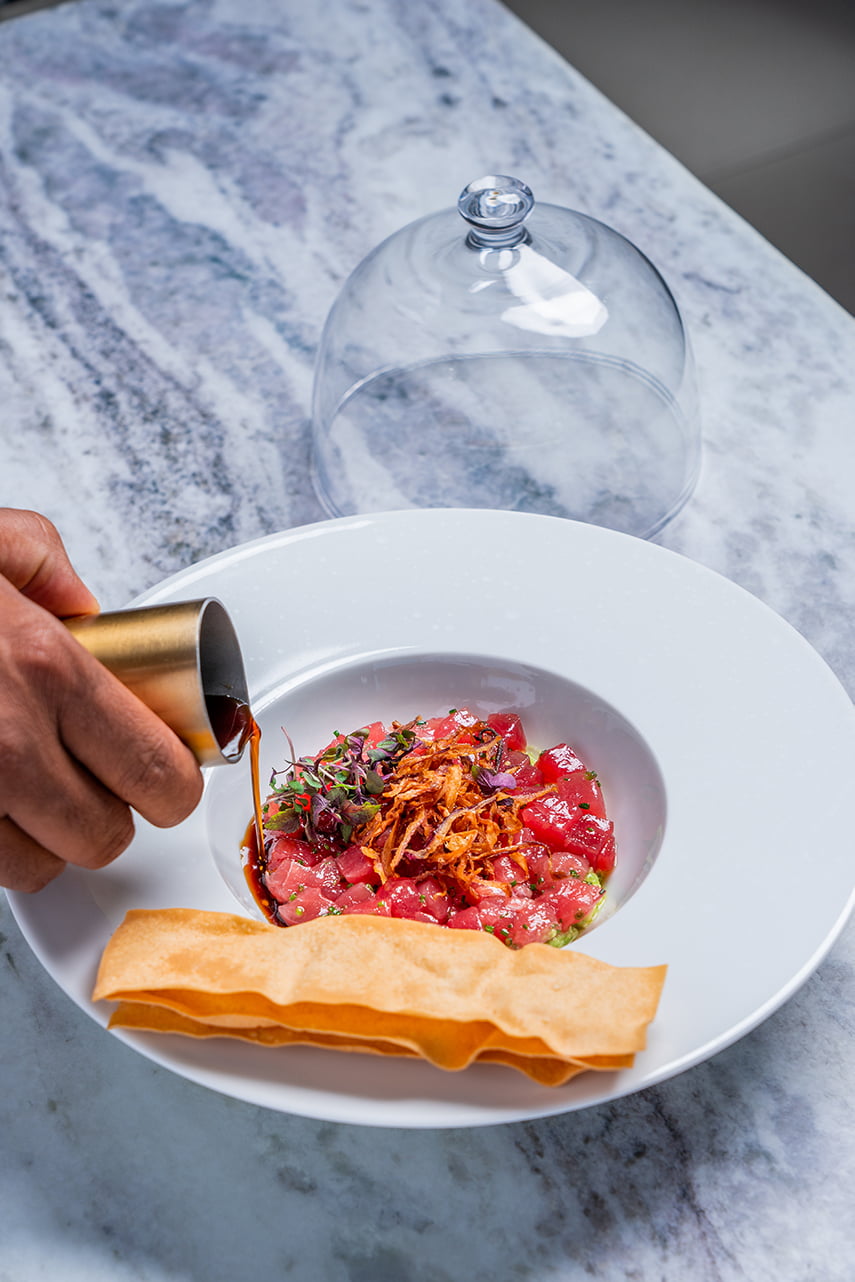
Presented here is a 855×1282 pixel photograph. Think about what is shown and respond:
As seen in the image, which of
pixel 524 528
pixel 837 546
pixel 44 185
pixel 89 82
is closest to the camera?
pixel 524 528

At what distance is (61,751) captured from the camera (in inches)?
47.9

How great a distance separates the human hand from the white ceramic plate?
0.32ft

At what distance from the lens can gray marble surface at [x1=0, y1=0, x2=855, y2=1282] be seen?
1210 mm

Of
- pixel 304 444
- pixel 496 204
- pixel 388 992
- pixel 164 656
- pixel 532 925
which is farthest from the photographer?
pixel 304 444

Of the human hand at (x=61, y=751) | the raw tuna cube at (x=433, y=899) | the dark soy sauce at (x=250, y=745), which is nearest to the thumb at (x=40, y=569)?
the human hand at (x=61, y=751)

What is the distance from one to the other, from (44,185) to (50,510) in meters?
1.17

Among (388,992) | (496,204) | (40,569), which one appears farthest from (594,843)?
(496,204)

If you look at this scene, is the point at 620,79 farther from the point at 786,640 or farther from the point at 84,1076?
the point at 84,1076

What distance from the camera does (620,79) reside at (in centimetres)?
380

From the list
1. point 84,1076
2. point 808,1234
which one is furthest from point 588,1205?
point 84,1076

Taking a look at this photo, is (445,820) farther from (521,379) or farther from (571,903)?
(521,379)

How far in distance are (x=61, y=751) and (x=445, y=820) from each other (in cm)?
51

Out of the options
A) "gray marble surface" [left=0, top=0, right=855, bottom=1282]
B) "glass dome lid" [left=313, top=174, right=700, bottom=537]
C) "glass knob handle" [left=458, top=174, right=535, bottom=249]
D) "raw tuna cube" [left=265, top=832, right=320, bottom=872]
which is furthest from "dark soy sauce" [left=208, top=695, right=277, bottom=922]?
"glass knob handle" [left=458, top=174, right=535, bottom=249]

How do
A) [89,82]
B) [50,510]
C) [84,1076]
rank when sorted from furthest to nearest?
[89,82], [50,510], [84,1076]
